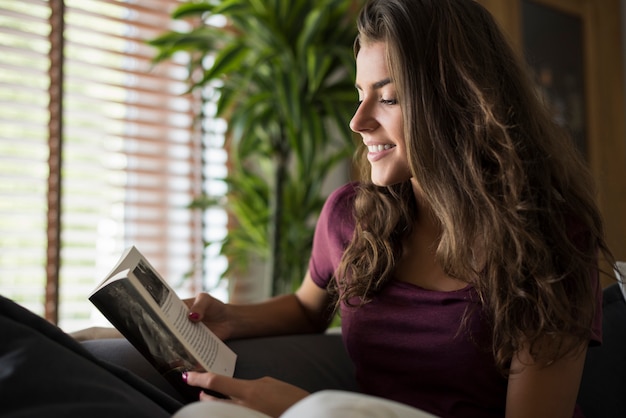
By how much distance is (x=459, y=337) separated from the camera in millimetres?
1094

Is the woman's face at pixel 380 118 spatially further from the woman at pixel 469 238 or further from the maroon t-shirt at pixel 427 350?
the maroon t-shirt at pixel 427 350

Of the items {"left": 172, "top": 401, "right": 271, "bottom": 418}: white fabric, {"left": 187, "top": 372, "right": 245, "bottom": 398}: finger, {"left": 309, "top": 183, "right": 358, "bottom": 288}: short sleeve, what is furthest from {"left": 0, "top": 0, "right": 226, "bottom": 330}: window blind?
{"left": 172, "top": 401, "right": 271, "bottom": 418}: white fabric

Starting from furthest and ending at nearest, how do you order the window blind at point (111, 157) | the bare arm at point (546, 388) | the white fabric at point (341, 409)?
the window blind at point (111, 157) < the bare arm at point (546, 388) < the white fabric at point (341, 409)

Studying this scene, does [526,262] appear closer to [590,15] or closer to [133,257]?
[133,257]

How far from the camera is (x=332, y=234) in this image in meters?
1.30

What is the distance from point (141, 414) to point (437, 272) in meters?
0.60

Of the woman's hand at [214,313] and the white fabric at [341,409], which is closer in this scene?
the white fabric at [341,409]

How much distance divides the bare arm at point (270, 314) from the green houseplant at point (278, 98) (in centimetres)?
87

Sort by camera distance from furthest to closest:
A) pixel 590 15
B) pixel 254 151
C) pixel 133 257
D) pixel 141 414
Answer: pixel 590 15, pixel 254 151, pixel 133 257, pixel 141 414

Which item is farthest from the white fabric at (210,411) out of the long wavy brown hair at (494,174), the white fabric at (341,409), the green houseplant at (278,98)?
the green houseplant at (278,98)

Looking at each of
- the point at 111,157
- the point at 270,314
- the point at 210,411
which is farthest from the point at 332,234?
the point at 111,157

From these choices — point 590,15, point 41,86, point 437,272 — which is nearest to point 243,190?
point 41,86

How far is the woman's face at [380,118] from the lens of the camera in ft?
3.57

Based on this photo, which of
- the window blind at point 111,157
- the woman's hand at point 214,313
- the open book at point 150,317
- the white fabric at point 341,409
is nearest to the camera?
the white fabric at point 341,409
